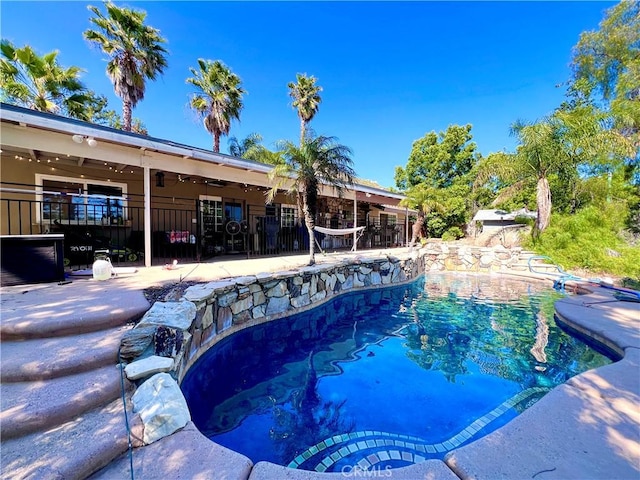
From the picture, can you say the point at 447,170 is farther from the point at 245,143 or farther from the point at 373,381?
the point at 373,381

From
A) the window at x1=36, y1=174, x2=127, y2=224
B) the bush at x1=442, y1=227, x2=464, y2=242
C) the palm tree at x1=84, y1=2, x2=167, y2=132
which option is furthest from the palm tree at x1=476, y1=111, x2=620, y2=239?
the palm tree at x1=84, y1=2, x2=167, y2=132

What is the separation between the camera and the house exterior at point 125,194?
16.7 ft

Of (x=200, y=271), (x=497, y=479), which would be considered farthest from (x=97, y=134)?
(x=497, y=479)

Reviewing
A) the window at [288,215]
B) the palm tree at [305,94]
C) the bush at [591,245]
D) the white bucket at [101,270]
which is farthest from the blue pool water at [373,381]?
the palm tree at [305,94]

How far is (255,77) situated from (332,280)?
1474cm

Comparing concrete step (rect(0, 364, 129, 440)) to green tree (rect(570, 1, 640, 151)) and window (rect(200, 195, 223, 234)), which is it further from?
green tree (rect(570, 1, 640, 151))

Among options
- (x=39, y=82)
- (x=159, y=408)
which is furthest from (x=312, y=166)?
(x=39, y=82)

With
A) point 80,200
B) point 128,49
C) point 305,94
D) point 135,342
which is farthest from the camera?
point 305,94

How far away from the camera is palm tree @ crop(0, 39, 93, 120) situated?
9820mm

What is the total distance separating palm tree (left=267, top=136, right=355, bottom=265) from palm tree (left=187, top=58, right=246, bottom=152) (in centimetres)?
1054

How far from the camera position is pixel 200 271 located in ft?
18.1

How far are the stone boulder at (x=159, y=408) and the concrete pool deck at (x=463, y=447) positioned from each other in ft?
0.20

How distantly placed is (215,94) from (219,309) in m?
15.0

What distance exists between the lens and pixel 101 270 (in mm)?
4602
